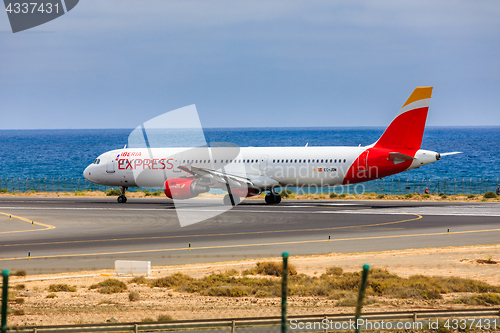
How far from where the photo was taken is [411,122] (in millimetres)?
39062

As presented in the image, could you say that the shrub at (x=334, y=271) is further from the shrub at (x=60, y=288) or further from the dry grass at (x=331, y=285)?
the shrub at (x=60, y=288)

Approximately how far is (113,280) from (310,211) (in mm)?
22799

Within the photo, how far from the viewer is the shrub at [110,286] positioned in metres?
17.6

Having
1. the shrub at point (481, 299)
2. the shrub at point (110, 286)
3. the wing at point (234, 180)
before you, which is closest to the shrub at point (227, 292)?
the shrub at point (110, 286)

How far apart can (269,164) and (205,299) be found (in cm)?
2707

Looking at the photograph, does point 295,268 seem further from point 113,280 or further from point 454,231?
point 454,231

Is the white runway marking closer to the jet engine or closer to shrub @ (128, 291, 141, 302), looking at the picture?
the jet engine

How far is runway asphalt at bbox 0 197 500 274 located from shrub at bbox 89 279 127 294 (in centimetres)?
321

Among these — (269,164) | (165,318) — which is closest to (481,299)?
(165,318)

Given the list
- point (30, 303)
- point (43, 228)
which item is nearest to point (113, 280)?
point (30, 303)

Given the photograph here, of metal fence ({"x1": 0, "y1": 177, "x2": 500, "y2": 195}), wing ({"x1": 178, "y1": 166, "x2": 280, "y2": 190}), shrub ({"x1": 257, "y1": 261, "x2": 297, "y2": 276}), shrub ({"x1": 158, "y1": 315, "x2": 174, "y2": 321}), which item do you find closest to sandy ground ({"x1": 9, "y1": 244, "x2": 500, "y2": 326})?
shrub ({"x1": 158, "y1": 315, "x2": 174, "y2": 321})

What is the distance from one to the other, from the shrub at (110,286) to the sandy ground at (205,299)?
0.27 meters

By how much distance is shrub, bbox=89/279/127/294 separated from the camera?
57.6 feet

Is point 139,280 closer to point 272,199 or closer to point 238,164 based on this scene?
point 238,164
